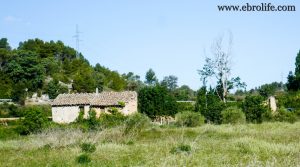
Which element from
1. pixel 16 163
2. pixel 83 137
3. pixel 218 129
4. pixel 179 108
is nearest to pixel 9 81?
pixel 179 108

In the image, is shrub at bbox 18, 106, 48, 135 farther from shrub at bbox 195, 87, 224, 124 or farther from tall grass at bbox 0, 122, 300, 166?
shrub at bbox 195, 87, 224, 124

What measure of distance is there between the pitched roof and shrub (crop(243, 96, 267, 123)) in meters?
14.5

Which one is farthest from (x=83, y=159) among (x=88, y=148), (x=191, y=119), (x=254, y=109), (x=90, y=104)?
(x=90, y=104)

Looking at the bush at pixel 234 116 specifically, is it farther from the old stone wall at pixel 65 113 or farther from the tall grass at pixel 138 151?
the old stone wall at pixel 65 113

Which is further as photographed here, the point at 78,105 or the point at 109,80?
the point at 109,80

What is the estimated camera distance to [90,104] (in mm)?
49625

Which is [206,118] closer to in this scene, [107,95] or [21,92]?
[107,95]

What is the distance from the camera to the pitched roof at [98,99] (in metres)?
48.8

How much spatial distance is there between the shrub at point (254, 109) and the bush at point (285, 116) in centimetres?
121

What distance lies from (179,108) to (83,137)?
3108 cm

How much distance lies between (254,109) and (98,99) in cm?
1879

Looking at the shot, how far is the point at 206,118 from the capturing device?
42.2 meters

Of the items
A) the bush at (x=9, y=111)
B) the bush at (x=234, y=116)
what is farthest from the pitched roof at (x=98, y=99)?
the bush at (x=234, y=116)

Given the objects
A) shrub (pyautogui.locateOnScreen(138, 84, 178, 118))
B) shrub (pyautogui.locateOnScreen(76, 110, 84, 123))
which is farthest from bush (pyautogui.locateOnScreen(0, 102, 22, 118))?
shrub (pyautogui.locateOnScreen(138, 84, 178, 118))
